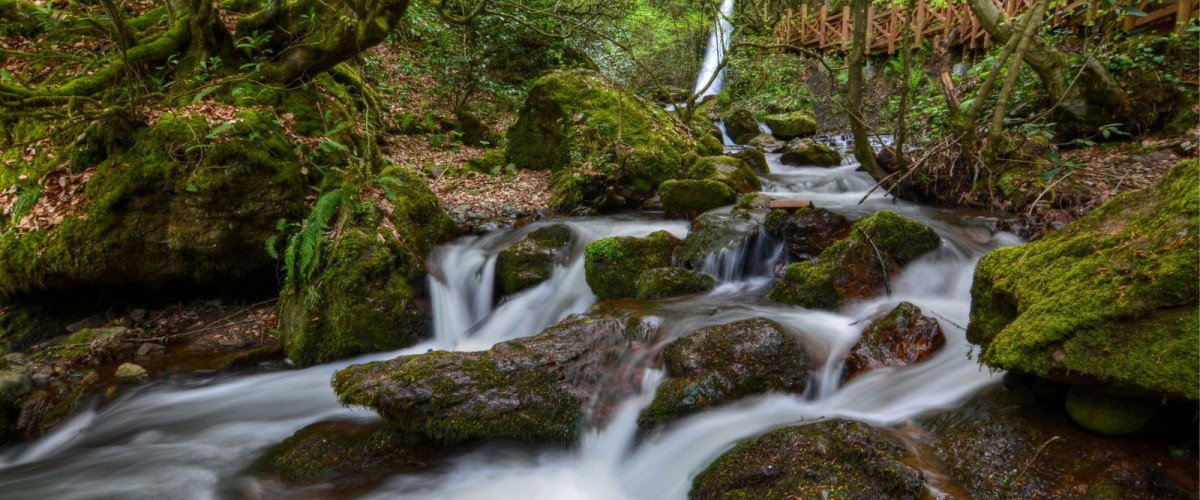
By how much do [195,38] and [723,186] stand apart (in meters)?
7.25

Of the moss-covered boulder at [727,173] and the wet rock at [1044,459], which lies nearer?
the wet rock at [1044,459]

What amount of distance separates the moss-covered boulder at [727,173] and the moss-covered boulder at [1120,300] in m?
5.54

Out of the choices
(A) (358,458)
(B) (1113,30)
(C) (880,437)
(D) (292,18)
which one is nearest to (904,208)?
(B) (1113,30)

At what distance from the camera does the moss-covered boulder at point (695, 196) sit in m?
7.49

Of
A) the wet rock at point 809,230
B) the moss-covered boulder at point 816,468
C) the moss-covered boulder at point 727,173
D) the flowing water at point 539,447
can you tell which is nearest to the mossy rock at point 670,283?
the flowing water at point 539,447

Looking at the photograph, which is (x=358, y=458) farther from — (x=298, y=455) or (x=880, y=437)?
(x=880, y=437)

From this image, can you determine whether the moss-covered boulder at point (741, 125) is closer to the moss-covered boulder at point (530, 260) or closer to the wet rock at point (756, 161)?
the wet rock at point (756, 161)

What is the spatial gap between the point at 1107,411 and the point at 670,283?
334 centimetres

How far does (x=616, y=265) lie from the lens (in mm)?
5574

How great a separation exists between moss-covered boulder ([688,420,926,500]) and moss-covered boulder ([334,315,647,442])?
101 centimetres

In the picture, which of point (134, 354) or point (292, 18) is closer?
point (134, 354)

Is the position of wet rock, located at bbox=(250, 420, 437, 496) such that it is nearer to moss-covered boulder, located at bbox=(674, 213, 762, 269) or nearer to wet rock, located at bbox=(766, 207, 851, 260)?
moss-covered boulder, located at bbox=(674, 213, 762, 269)

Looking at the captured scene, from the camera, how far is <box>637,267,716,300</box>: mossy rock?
5.14 metres

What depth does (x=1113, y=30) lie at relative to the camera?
24.4ft
